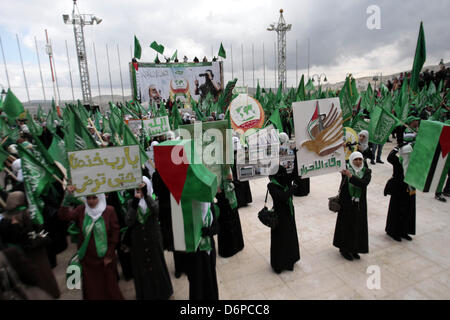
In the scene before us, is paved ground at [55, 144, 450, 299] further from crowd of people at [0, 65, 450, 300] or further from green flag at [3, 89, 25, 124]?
green flag at [3, 89, 25, 124]

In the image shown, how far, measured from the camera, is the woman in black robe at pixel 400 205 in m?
4.30

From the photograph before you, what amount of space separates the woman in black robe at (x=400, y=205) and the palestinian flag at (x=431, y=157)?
0.96m

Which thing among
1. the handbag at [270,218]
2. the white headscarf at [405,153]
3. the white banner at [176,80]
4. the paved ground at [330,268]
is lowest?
the paved ground at [330,268]

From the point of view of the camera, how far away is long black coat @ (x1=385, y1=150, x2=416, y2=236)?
4.30 m

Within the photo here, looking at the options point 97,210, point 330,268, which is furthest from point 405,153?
point 97,210

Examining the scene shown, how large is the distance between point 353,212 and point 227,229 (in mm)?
1922

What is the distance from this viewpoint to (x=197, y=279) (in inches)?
107

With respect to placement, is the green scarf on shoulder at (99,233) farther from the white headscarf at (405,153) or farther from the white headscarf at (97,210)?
the white headscarf at (405,153)

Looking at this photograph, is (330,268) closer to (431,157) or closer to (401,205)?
(401,205)

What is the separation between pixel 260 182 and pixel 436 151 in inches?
210

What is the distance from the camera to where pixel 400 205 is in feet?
14.3

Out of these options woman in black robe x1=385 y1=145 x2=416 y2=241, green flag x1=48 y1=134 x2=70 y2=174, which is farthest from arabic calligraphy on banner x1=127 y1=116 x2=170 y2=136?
woman in black robe x1=385 y1=145 x2=416 y2=241

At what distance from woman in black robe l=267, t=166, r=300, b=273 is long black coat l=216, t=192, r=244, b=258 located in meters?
0.72

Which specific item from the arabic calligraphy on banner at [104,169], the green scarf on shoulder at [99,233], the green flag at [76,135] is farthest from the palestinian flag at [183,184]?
the green flag at [76,135]
